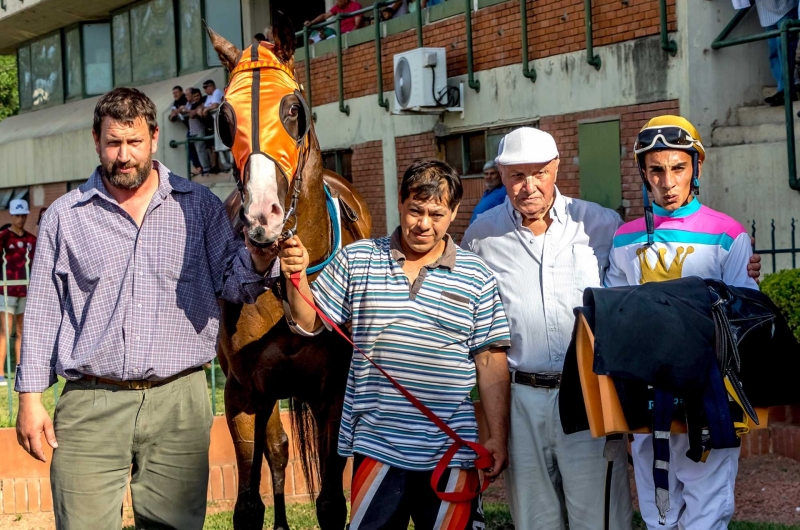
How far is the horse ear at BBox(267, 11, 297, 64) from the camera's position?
4.52 metres

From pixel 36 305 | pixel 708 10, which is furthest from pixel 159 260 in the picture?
pixel 708 10

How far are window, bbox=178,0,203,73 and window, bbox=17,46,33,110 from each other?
330 inches

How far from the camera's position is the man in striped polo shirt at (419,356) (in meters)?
3.82

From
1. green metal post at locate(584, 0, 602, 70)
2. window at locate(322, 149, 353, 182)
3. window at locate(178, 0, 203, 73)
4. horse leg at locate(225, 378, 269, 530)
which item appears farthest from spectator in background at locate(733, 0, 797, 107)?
window at locate(178, 0, 203, 73)

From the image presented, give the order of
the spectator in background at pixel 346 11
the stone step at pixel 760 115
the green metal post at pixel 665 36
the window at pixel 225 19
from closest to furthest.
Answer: the stone step at pixel 760 115
the green metal post at pixel 665 36
the spectator in background at pixel 346 11
the window at pixel 225 19

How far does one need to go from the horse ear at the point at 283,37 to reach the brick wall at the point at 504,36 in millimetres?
6828

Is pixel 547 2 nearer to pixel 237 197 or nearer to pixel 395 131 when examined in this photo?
pixel 395 131

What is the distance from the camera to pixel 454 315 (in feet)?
12.6

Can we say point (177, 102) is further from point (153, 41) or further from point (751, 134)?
point (751, 134)

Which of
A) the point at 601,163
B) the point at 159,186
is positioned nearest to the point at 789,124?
the point at 601,163

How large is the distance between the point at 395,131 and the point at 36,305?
1157 cm

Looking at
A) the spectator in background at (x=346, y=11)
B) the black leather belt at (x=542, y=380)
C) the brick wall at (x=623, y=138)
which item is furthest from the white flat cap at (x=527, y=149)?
the spectator in background at (x=346, y=11)

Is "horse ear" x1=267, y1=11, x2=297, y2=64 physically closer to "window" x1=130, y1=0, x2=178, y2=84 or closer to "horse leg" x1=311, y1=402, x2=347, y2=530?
"horse leg" x1=311, y1=402, x2=347, y2=530

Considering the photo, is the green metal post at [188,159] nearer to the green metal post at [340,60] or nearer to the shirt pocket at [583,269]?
the green metal post at [340,60]
